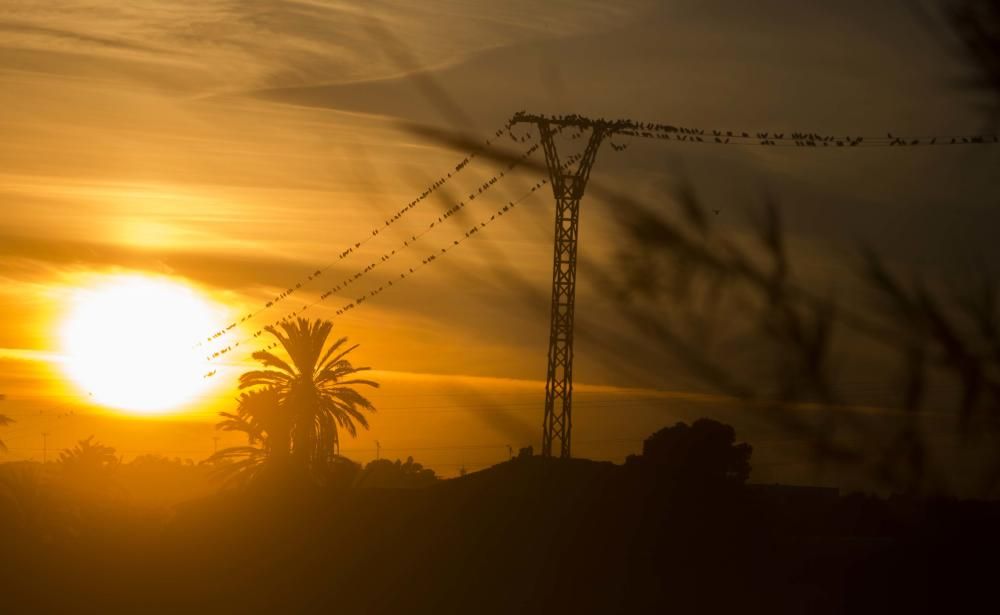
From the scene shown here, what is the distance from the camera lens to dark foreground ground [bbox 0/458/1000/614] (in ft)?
115

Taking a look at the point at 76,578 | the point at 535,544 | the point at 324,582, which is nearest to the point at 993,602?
the point at 535,544

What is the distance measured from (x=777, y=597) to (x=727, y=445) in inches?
575

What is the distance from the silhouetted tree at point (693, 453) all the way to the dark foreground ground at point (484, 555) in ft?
4.36

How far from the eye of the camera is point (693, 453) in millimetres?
50875

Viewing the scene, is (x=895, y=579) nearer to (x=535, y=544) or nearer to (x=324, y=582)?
(x=535, y=544)

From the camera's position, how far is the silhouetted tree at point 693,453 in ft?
140

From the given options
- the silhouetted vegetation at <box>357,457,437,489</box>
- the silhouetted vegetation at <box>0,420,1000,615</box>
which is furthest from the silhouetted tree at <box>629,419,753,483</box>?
the silhouetted vegetation at <box>357,457,437,489</box>

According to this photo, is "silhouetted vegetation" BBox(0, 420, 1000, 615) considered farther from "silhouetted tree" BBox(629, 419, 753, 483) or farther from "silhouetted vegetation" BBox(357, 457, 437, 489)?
"silhouetted vegetation" BBox(357, 457, 437, 489)

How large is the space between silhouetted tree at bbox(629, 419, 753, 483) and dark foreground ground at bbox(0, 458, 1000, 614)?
4.36ft

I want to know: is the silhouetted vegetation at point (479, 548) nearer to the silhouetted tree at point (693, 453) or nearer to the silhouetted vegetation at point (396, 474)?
the silhouetted tree at point (693, 453)

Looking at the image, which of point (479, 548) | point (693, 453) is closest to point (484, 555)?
point (479, 548)

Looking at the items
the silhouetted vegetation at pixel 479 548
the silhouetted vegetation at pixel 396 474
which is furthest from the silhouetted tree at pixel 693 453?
the silhouetted vegetation at pixel 396 474

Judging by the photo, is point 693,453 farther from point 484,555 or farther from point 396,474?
point 396,474

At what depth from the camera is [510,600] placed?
124 feet
